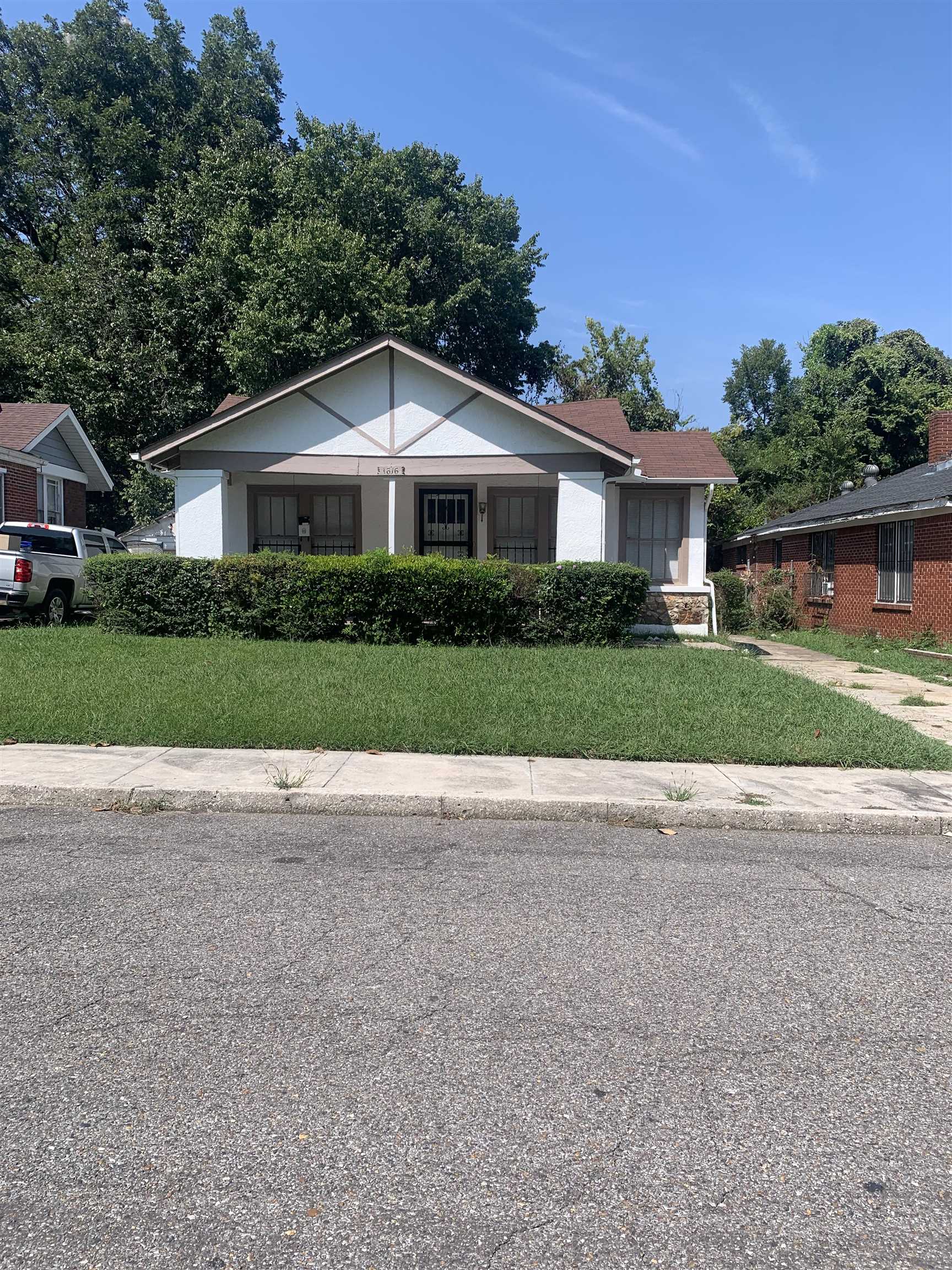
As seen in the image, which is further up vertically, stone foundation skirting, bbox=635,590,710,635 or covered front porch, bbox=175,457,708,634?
covered front porch, bbox=175,457,708,634

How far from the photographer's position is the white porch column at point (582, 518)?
1641cm

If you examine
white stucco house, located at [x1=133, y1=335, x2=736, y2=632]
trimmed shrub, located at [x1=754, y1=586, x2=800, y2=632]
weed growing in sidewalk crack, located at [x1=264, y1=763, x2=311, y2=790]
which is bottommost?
weed growing in sidewalk crack, located at [x1=264, y1=763, x2=311, y2=790]

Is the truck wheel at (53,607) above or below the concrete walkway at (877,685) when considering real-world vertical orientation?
above

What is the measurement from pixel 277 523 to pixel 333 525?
1.25 meters

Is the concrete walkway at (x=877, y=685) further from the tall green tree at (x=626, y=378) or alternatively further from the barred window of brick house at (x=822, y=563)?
the tall green tree at (x=626, y=378)

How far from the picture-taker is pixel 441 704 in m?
9.28

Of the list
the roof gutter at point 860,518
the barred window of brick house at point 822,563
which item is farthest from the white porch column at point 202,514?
the barred window of brick house at point 822,563

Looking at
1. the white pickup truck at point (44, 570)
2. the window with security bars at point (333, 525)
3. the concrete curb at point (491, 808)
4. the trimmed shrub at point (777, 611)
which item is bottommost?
the concrete curb at point (491, 808)

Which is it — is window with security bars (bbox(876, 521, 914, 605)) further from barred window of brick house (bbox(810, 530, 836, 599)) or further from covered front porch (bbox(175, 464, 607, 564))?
covered front porch (bbox(175, 464, 607, 564))

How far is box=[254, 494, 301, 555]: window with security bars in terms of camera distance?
1950cm

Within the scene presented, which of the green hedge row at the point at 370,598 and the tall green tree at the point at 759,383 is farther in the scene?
the tall green tree at the point at 759,383

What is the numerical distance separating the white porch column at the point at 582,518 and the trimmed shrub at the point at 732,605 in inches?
259

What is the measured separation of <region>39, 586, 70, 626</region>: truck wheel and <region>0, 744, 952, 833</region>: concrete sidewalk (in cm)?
1010

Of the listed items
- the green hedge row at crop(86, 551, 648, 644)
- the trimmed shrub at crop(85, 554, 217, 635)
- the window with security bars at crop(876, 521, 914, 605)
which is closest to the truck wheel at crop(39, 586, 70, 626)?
the green hedge row at crop(86, 551, 648, 644)
